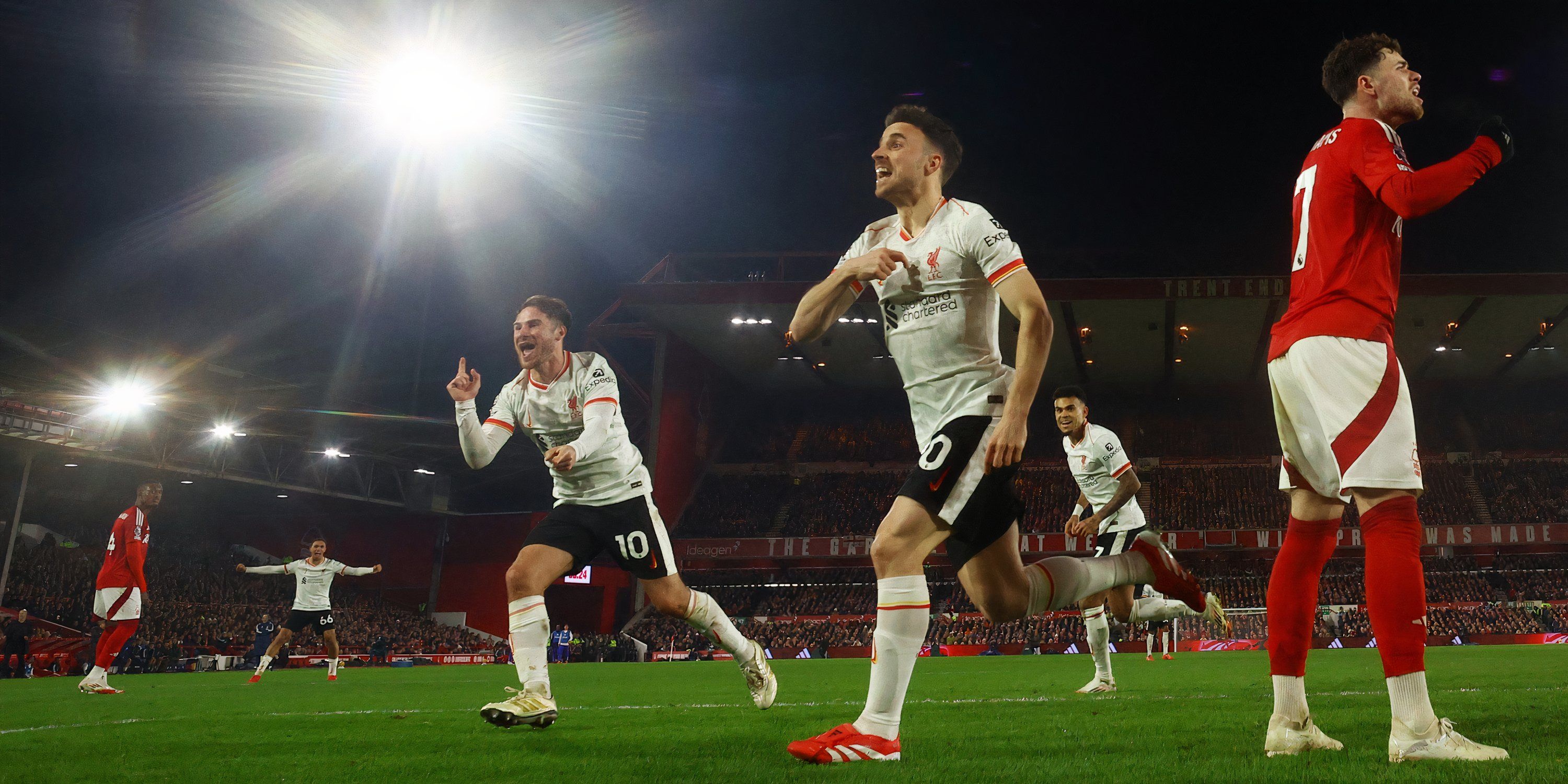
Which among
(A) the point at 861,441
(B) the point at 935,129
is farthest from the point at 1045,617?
(B) the point at 935,129

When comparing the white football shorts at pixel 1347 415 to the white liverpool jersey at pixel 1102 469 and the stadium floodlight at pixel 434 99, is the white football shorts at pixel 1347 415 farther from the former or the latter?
the stadium floodlight at pixel 434 99

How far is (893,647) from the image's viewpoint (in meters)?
3.47

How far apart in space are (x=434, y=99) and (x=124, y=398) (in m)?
11.9

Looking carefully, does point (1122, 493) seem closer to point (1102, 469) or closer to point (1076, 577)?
point (1102, 469)

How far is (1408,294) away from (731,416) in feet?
85.7

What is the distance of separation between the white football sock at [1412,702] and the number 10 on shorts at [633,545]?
4.16 meters

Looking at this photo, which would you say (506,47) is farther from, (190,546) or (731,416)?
(190,546)

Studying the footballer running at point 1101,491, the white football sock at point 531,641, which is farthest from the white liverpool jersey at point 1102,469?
the white football sock at point 531,641

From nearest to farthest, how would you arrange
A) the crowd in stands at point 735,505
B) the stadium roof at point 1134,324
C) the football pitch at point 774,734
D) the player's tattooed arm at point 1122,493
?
the football pitch at point 774,734 < the player's tattooed arm at point 1122,493 < the stadium roof at point 1134,324 < the crowd in stands at point 735,505

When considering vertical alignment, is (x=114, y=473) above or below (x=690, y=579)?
above

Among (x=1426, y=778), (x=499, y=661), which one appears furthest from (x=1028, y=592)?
(x=499, y=661)

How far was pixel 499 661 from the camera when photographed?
3228cm

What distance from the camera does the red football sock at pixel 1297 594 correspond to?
3.43m

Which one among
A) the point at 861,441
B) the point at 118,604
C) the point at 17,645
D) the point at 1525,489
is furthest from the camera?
the point at 861,441
